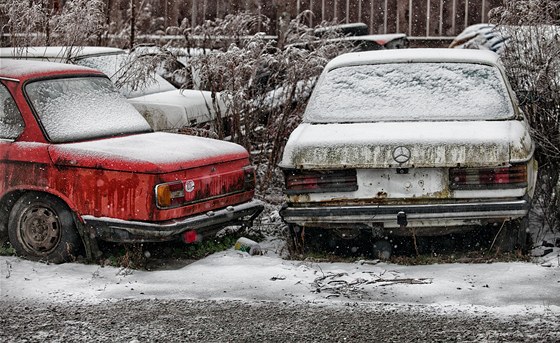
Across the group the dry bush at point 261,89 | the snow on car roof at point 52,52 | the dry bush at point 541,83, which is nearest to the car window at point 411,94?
the dry bush at point 541,83

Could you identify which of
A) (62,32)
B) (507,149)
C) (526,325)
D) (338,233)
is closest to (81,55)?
(62,32)

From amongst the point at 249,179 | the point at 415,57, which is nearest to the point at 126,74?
the point at 249,179

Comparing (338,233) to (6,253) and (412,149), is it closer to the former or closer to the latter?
(412,149)

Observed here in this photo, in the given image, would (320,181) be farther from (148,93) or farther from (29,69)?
(148,93)

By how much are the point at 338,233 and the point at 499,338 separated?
2.31 metres

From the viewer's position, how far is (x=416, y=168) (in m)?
7.67

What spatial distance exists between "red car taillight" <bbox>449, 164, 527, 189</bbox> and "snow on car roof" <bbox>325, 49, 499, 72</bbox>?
4.96 ft

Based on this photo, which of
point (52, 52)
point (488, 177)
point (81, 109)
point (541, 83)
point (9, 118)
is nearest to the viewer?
point (488, 177)

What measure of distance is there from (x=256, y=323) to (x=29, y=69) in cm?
356

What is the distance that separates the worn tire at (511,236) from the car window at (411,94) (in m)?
0.95

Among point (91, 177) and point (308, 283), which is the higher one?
point (91, 177)

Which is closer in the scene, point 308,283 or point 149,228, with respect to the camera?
point 308,283

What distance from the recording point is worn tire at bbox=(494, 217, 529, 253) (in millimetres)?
7871

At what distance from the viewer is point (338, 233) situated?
8.03 metres
